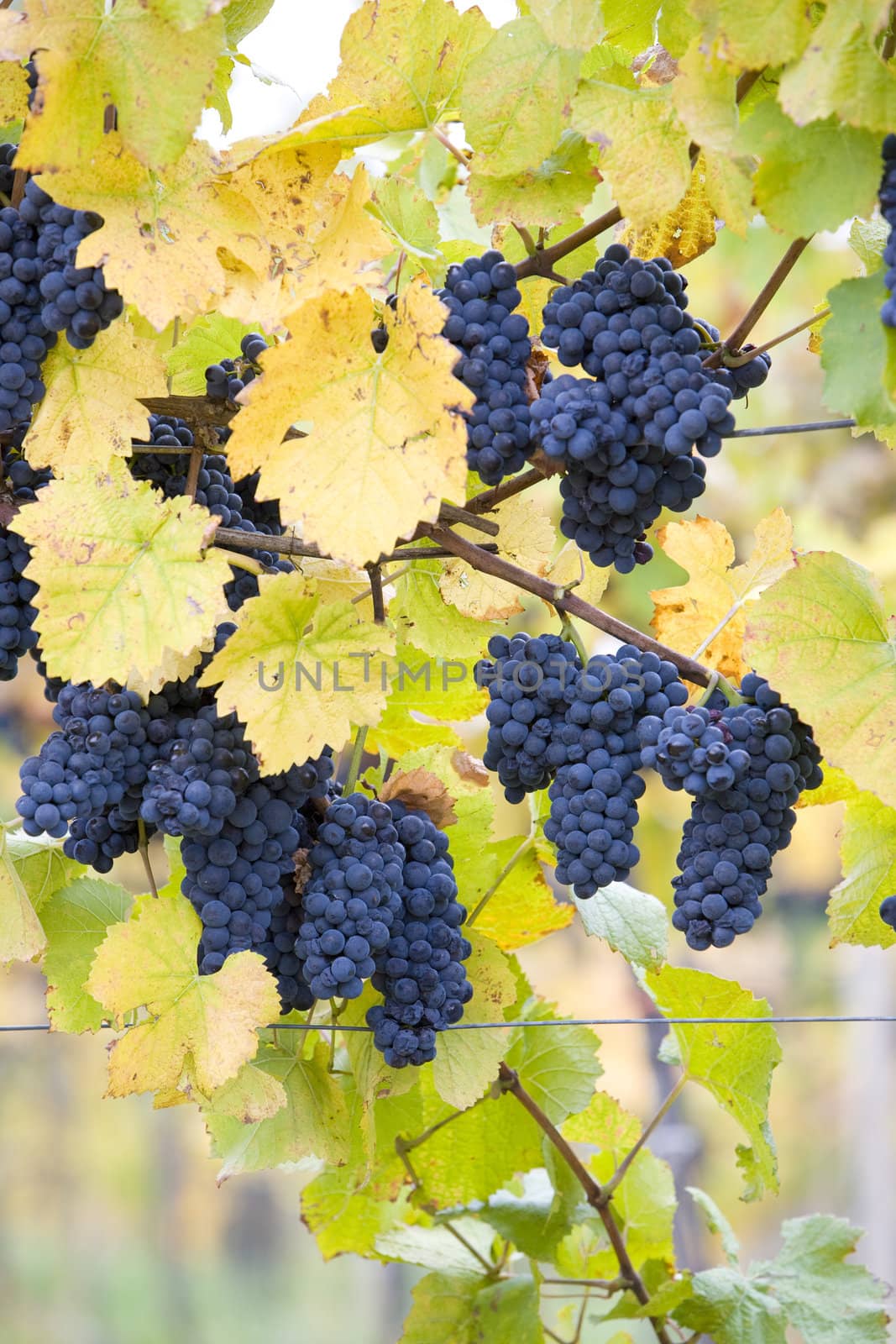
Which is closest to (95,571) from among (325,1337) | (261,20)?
(261,20)

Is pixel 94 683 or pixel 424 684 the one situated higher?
pixel 94 683

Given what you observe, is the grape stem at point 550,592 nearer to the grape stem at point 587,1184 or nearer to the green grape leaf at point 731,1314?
the grape stem at point 587,1184

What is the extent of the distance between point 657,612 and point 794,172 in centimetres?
45

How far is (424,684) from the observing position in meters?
1.17

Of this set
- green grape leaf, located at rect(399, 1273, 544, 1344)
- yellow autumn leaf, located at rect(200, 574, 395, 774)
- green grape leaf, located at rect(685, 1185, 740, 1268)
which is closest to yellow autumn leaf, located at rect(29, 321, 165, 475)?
yellow autumn leaf, located at rect(200, 574, 395, 774)

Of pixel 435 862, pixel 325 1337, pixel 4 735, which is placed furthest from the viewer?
pixel 325 1337

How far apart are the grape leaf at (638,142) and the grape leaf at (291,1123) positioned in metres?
0.73

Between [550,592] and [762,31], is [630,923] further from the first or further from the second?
[762,31]

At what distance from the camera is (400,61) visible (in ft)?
2.87

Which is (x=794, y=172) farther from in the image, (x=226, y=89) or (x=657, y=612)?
(x=226, y=89)

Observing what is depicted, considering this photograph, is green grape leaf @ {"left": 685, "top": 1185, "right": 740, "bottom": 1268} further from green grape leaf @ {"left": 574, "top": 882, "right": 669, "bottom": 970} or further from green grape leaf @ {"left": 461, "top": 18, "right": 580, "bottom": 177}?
green grape leaf @ {"left": 461, "top": 18, "right": 580, "bottom": 177}

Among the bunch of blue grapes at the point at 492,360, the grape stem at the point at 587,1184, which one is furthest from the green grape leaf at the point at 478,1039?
the bunch of blue grapes at the point at 492,360

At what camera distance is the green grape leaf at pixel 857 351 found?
721 millimetres

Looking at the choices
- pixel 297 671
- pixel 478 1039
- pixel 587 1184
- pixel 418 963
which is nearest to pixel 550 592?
pixel 297 671
